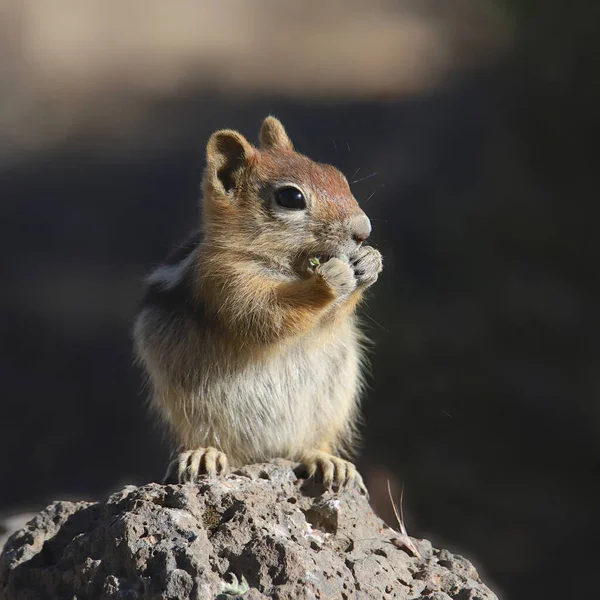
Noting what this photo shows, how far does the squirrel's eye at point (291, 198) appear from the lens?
3984 mm

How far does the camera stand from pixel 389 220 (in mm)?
8914

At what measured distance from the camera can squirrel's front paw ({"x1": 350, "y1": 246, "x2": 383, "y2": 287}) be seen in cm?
386

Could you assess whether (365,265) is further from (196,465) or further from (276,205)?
(196,465)

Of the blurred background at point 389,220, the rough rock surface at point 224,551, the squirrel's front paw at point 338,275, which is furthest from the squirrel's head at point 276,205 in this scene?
the blurred background at point 389,220

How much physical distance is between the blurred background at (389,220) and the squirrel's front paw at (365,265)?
389 centimetres

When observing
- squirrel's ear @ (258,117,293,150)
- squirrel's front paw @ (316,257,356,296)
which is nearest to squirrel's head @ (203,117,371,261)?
squirrel's front paw @ (316,257,356,296)

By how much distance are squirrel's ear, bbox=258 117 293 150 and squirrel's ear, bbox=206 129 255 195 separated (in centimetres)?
31

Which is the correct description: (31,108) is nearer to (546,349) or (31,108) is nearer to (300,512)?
(546,349)

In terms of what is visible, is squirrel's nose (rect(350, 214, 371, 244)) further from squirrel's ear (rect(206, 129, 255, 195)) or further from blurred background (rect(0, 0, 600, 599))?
blurred background (rect(0, 0, 600, 599))

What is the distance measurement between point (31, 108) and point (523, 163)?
5368mm

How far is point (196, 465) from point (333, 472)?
20.5 inches

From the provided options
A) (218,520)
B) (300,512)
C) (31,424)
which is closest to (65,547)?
(218,520)

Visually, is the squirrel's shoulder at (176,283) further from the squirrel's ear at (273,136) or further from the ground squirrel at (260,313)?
the squirrel's ear at (273,136)

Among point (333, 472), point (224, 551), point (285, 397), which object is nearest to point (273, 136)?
point (285, 397)
